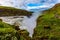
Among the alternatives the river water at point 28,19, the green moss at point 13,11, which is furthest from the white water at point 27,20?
the green moss at point 13,11

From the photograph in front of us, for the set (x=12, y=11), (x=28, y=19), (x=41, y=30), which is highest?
(x=12, y=11)

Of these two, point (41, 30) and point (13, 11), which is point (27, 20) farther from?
point (41, 30)

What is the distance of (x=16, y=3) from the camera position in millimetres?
30375

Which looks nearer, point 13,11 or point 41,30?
point 41,30

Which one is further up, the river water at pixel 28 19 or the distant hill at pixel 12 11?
the distant hill at pixel 12 11

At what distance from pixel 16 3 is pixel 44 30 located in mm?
7461

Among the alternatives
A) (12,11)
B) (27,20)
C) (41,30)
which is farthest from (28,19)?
(41,30)

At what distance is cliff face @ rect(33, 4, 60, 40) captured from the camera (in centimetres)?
2158

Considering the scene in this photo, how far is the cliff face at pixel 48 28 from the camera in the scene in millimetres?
21578

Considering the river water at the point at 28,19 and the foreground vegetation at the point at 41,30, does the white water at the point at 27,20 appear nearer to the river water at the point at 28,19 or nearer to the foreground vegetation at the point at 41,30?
the river water at the point at 28,19

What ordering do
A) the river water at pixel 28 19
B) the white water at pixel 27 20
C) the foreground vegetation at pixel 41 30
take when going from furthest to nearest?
the river water at pixel 28 19 < the white water at pixel 27 20 < the foreground vegetation at pixel 41 30

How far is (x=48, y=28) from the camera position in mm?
24922

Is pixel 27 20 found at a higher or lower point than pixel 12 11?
lower

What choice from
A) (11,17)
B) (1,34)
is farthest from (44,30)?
(1,34)
